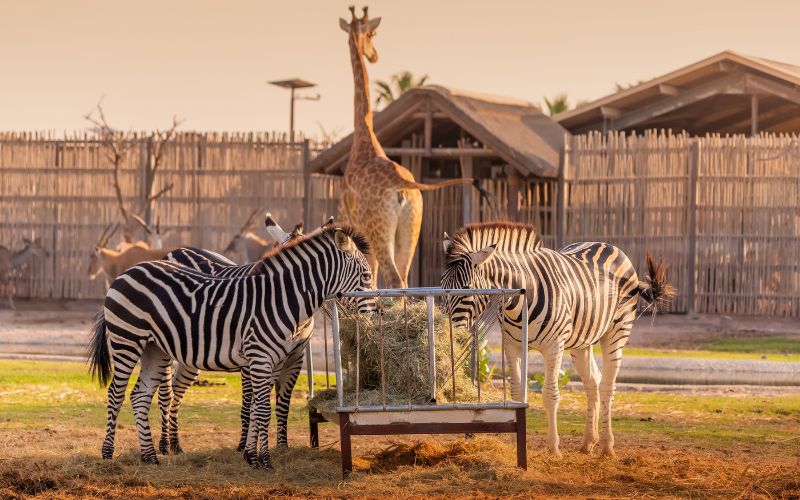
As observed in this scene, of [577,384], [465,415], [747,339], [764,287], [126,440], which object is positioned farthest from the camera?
[764,287]

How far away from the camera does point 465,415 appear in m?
9.05

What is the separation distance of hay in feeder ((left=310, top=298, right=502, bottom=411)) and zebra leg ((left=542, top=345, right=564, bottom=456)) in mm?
478

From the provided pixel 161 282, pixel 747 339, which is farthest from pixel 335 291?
pixel 747 339

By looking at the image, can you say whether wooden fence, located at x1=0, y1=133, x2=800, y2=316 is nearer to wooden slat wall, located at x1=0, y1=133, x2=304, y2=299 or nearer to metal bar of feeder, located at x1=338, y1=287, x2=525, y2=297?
→ wooden slat wall, located at x1=0, y1=133, x2=304, y2=299

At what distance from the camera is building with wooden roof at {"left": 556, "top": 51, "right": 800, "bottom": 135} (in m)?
24.1

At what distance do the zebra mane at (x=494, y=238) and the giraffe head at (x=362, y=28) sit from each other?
662 cm

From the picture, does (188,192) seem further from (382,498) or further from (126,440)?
(382,498)

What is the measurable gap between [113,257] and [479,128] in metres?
7.02

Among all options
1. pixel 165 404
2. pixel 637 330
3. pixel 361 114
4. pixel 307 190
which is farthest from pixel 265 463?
pixel 307 190

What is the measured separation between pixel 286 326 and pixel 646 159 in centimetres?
1404

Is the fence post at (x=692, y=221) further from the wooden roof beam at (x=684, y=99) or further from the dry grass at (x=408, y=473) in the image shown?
the dry grass at (x=408, y=473)

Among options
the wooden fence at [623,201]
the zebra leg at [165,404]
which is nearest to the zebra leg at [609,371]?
the zebra leg at [165,404]

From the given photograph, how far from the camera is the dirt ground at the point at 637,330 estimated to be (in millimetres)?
19469

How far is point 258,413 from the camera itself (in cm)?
970
